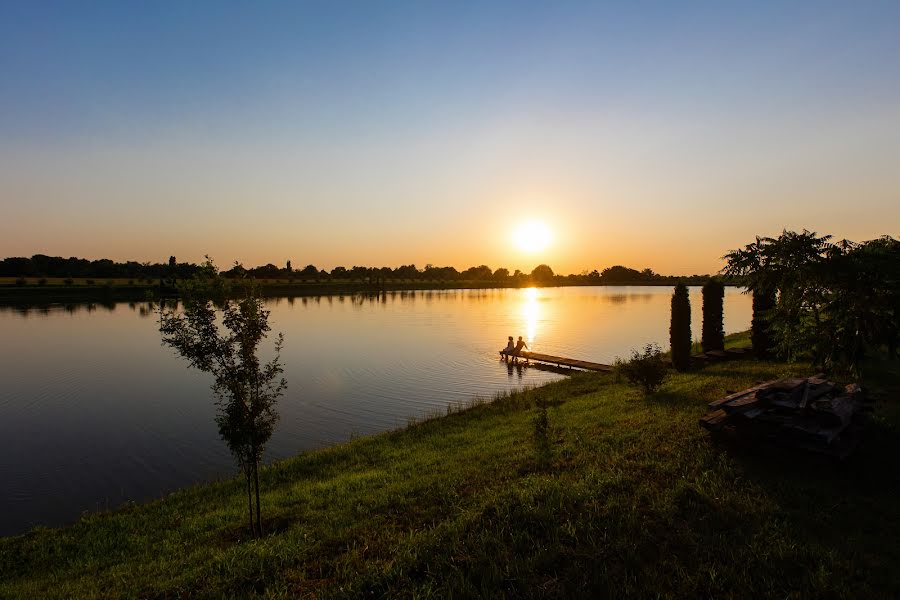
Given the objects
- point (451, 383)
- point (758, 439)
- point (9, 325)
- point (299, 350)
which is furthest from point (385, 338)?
point (9, 325)

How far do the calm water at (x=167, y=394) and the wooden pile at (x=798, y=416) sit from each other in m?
13.5

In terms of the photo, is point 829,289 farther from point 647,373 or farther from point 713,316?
point 713,316

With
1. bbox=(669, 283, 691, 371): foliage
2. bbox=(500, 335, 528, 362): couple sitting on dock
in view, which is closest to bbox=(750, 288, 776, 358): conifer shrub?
bbox=(669, 283, 691, 371): foliage

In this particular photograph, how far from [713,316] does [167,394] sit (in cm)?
3188

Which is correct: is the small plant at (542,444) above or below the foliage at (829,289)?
below

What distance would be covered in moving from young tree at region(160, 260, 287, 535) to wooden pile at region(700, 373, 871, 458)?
986 cm

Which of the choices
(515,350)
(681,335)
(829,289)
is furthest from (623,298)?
(829,289)

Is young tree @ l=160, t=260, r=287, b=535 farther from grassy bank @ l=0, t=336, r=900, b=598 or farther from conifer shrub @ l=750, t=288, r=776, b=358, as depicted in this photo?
conifer shrub @ l=750, t=288, r=776, b=358

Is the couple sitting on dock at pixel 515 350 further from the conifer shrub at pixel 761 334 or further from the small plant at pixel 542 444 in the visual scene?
the small plant at pixel 542 444

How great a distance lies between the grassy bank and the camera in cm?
607

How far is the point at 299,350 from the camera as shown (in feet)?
127

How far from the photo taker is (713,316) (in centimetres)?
2767

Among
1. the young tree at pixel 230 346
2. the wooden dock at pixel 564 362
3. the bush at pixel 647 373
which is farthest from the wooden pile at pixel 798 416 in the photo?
the wooden dock at pixel 564 362

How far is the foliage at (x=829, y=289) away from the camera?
10.5 metres
